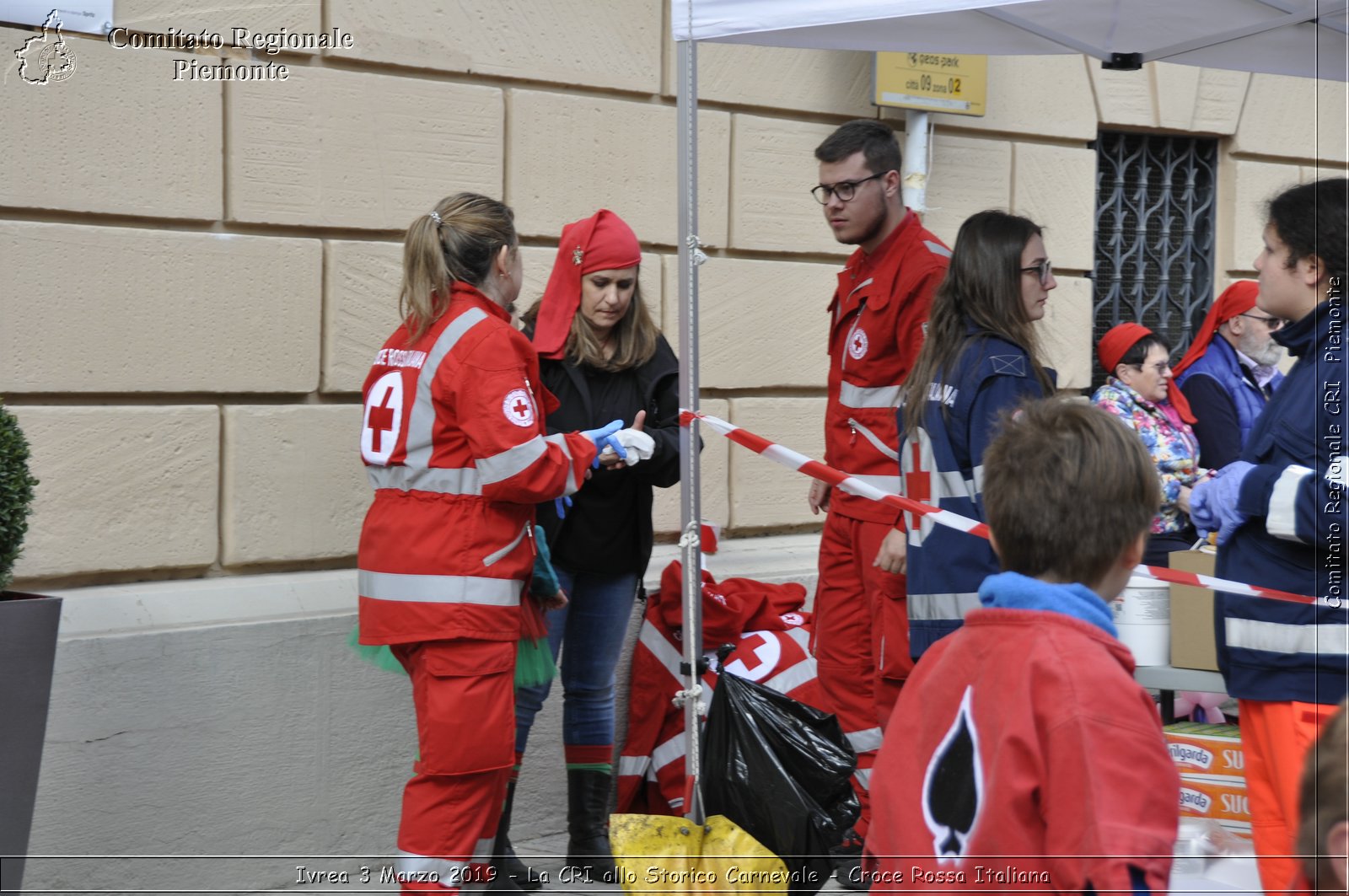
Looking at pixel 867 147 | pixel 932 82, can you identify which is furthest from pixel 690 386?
pixel 932 82

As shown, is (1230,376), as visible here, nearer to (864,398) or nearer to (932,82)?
(932,82)

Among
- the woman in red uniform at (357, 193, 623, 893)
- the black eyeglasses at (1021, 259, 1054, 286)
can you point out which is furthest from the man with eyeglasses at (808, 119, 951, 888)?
the woman in red uniform at (357, 193, 623, 893)

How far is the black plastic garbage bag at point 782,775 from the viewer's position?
3285mm

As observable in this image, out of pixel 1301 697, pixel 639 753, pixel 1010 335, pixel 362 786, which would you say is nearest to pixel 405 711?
pixel 362 786

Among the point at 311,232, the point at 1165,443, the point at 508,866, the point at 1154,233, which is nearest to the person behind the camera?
the point at 508,866

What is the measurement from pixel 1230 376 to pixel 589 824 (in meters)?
3.42

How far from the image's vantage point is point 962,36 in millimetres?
4289

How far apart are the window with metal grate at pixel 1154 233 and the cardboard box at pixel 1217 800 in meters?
3.39

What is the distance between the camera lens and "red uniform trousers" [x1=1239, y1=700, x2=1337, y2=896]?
2.78m

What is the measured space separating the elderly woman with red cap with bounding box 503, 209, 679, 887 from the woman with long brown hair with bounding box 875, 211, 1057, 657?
2.76ft

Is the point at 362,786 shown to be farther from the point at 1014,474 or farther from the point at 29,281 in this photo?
the point at 1014,474

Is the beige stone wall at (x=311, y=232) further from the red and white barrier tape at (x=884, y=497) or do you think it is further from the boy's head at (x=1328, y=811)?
the boy's head at (x=1328, y=811)

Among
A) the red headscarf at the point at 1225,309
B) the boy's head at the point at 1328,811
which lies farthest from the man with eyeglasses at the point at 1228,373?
the boy's head at the point at 1328,811

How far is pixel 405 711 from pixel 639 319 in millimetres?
1512
